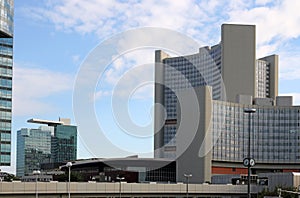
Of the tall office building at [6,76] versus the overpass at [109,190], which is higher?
the tall office building at [6,76]

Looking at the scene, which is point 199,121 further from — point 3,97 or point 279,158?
point 3,97

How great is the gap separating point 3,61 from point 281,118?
98021mm

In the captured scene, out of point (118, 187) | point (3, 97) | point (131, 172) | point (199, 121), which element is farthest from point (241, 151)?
point (118, 187)

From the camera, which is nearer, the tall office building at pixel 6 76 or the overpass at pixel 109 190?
the overpass at pixel 109 190

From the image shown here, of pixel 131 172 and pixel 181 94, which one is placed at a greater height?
pixel 181 94

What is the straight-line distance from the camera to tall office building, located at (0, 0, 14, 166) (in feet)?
468

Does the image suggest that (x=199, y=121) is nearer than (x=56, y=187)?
No

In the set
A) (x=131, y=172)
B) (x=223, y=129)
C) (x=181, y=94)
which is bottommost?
(x=131, y=172)

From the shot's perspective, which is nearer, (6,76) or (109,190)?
(109,190)

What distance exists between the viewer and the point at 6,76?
15638 cm

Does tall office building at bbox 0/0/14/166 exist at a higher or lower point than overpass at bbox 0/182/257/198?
higher

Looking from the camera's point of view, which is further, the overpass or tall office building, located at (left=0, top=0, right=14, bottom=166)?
tall office building, located at (left=0, top=0, right=14, bottom=166)

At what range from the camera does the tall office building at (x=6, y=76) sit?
143m

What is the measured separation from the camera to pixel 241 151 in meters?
190
